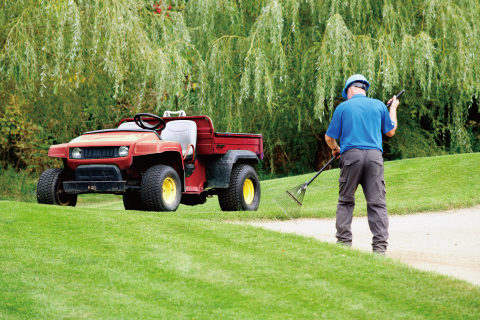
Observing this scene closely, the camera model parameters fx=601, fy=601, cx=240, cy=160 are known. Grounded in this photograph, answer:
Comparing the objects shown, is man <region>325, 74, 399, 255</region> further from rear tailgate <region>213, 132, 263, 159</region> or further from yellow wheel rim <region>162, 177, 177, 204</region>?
rear tailgate <region>213, 132, 263, 159</region>

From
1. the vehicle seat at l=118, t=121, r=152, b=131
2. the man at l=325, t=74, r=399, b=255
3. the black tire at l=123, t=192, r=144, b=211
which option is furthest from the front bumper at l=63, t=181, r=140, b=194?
the man at l=325, t=74, r=399, b=255

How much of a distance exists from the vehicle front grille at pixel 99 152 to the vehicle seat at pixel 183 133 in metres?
1.12

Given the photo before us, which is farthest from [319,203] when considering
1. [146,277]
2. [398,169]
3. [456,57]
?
Result: [146,277]

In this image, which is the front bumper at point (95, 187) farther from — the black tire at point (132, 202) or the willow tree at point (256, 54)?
the willow tree at point (256, 54)

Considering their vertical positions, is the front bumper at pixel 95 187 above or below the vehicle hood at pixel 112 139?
below

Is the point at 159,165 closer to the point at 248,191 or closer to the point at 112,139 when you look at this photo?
the point at 112,139

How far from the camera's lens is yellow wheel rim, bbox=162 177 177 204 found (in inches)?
308

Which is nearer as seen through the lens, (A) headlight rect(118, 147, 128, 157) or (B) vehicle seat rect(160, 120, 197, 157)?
(A) headlight rect(118, 147, 128, 157)

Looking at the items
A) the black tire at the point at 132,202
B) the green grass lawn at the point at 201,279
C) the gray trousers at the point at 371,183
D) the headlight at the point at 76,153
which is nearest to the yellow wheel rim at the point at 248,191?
the black tire at the point at 132,202

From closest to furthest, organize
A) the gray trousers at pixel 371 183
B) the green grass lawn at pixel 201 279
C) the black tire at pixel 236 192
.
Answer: the green grass lawn at pixel 201 279 < the gray trousers at pixel 371 183 < the black tire at pixel 236 192

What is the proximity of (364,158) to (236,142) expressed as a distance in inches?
148

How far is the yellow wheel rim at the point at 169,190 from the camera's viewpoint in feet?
25.6

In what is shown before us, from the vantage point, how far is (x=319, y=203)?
1119cm

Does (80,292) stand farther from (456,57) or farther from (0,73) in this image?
(456,57)
